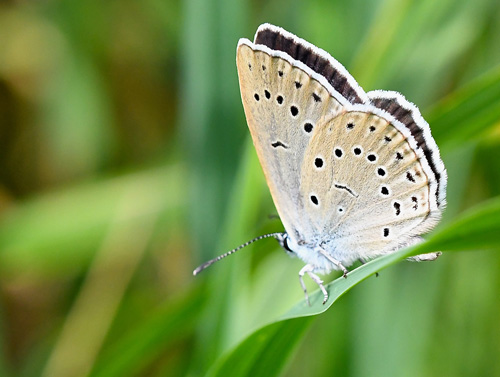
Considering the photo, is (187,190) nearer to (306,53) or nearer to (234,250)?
(234,250)

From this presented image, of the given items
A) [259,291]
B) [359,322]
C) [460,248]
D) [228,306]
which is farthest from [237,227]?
[460,248]

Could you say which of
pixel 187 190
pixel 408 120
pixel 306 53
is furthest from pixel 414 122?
pixel 187 190

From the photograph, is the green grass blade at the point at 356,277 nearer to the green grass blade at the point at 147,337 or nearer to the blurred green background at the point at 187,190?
the blurred green background at the point at 187,190

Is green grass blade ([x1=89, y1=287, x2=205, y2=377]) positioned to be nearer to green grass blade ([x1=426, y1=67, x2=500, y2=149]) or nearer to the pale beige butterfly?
the pale beige butterfly

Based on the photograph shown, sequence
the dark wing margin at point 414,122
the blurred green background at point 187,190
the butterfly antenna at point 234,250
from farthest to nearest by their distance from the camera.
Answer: the blurred green background at point 187,190
the butterfly antenna at point 234,250
the dark wing margin at point 414,122

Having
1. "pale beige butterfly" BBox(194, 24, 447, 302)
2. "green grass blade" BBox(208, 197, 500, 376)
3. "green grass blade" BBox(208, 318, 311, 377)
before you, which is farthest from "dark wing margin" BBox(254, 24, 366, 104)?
"green grass blade" BBox(208, 318, 311, 377)

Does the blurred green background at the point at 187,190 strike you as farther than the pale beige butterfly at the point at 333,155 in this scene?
Yes

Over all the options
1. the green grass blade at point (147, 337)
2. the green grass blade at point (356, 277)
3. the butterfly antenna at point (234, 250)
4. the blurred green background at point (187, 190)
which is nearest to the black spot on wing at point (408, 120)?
the blurred green background at point (187, 190)

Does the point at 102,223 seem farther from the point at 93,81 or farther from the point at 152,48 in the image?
the point at 152,48
